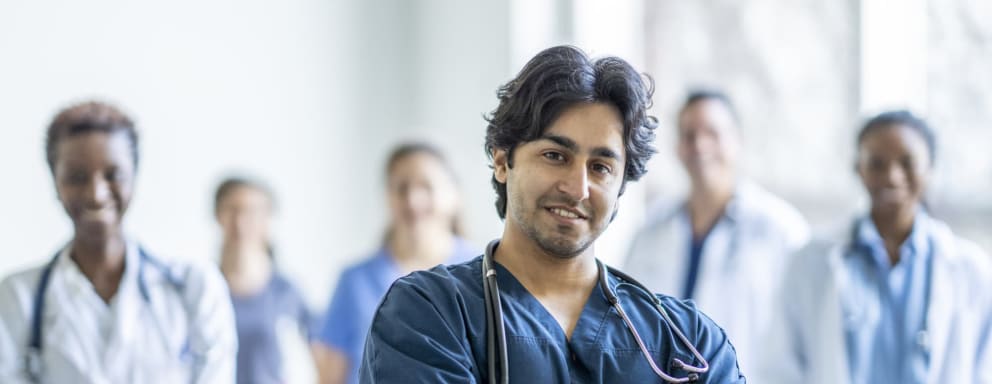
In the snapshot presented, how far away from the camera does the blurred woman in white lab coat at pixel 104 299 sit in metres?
2.35

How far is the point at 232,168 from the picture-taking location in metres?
5.07

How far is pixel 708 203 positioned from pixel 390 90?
243 cm

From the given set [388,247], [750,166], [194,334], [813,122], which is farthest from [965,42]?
[194,334]

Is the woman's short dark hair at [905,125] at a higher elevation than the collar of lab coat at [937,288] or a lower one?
higher

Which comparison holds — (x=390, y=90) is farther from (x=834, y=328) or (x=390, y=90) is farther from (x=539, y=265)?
(x=539, y=265)

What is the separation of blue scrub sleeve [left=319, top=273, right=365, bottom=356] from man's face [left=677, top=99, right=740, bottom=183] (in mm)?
1123

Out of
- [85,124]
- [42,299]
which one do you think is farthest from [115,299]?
[85,124]

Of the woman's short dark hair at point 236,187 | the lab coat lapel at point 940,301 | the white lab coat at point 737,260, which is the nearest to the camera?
the lab coat lapel at point 940,301

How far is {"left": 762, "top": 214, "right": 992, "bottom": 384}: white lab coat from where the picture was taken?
2.88 metres

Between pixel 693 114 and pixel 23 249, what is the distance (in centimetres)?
254

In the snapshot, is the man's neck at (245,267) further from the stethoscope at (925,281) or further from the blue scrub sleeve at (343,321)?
the stethoscope at (925,281)

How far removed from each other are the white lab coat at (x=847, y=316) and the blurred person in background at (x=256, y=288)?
1602mm

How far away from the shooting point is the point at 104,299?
2477mm

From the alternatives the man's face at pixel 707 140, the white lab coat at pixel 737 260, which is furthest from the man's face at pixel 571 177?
the man's face at pixel 707 140
